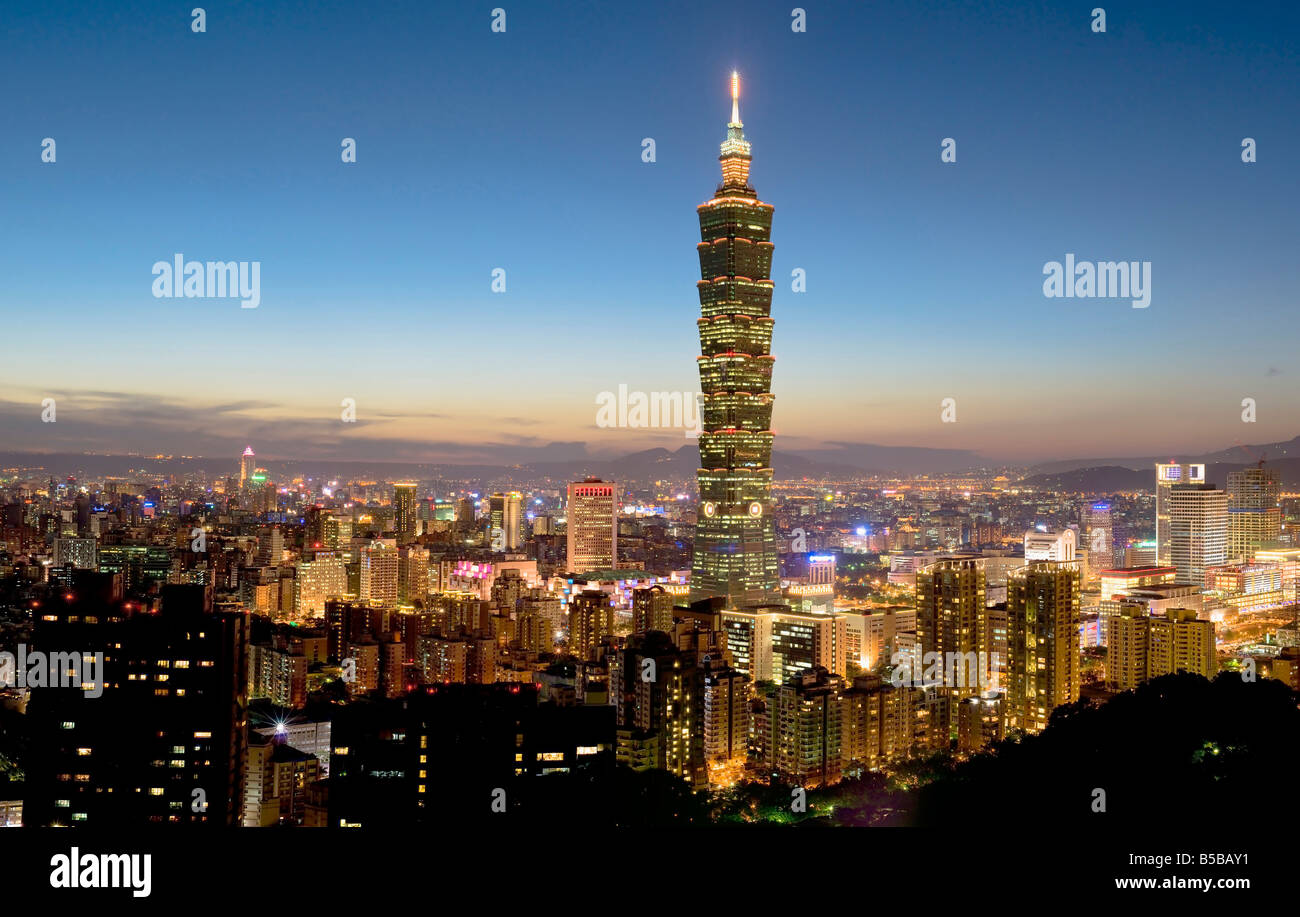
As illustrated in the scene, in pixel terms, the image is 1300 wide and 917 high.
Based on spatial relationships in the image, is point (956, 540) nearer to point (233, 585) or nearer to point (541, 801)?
point (233, 585)

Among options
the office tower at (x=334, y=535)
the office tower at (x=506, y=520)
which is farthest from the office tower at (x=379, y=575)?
the office tower at (x=506, y=520)

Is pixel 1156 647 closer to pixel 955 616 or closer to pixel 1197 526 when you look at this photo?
pixel 955 616

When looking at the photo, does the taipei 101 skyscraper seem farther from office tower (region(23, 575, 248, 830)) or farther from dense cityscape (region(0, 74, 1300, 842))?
office tower (region(23, 575, 248, 830))

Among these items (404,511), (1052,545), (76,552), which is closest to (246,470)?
(404,511)

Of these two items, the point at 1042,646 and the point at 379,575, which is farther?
the point at 379,575

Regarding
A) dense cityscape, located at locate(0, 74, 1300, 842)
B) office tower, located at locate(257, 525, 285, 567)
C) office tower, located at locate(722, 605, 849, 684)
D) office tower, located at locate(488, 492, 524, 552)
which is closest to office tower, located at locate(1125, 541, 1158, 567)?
dense cityscape, located at locate(0, 74, 1300, 842)

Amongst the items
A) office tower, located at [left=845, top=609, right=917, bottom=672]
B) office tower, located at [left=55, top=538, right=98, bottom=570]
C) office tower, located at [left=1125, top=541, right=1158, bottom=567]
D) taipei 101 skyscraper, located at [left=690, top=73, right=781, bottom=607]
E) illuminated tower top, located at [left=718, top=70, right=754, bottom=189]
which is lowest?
office tower, located at [left=845, top=609, right=917, bottom=672]
